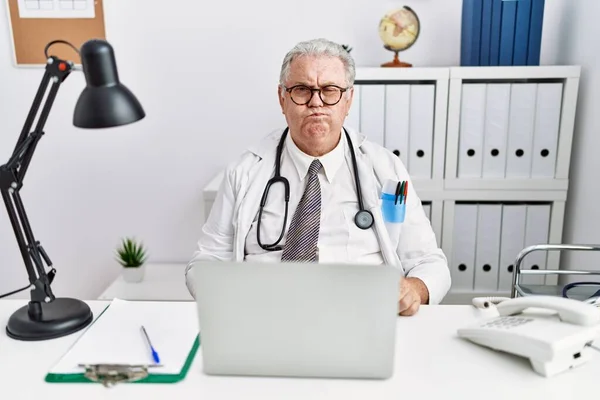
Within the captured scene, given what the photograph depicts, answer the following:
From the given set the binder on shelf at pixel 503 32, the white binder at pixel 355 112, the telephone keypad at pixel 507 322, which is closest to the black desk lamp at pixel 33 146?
the telephone keypad at pixel 507 322

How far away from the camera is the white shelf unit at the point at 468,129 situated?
208cm

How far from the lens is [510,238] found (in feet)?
7.28

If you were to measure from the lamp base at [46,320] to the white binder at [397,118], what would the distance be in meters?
1.36

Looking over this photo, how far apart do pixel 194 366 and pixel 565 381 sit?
2.10 feet

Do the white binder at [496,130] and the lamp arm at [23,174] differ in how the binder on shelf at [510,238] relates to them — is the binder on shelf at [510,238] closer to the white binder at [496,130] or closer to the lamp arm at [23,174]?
the white binder at [496,130]

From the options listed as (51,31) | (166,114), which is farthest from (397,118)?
(51,31)

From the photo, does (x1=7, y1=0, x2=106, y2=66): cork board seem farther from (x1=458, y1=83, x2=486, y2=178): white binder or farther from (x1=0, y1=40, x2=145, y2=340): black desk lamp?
(x1=458, y1=83, x2=486, y2=178): white binder

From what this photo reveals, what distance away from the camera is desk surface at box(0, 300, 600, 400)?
0.88m

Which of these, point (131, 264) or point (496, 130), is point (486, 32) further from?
point (131, 264)

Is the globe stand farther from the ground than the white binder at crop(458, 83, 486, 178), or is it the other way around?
the globe stand

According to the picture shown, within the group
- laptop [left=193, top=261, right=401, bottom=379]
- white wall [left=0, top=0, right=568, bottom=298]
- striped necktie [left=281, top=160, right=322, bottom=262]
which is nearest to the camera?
laptop [left=193, top=261, right=401, bottom=379]

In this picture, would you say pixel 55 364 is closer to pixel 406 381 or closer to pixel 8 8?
pixel 406 381

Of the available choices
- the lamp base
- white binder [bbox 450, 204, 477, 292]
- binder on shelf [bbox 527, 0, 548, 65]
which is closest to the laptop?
the lamp base

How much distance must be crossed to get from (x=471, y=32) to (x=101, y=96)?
1.61 metres
